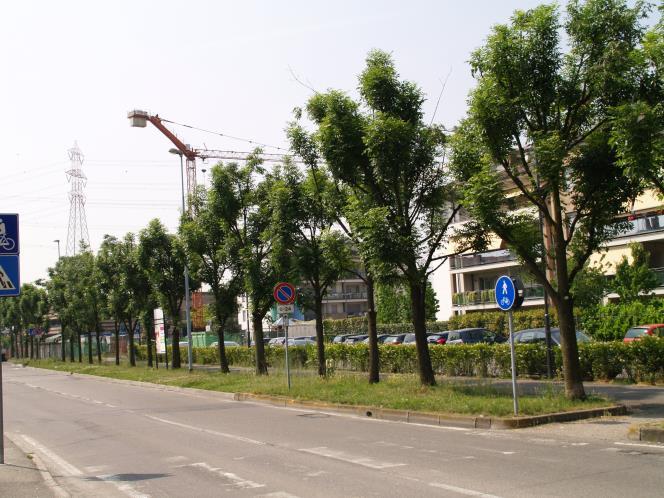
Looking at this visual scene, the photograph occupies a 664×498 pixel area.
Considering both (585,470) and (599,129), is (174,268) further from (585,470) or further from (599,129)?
(585,470)

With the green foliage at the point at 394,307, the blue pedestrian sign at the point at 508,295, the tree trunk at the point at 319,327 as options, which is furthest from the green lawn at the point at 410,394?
the green foliage at the point at 394,307

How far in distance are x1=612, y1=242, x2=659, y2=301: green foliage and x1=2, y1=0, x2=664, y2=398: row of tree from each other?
19.0 m

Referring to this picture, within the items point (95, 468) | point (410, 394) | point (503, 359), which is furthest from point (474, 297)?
point (95, 468)

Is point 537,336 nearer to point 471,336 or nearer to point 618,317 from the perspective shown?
point 471,336

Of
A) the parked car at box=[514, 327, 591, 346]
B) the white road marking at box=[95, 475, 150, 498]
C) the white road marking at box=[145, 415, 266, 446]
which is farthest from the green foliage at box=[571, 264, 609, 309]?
the white road marking at box=[95, 475, 150, 498]

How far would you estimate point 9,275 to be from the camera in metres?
10.2

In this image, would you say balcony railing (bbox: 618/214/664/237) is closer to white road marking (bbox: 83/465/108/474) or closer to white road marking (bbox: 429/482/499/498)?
white road marking (bbox: 429/482/499/498)

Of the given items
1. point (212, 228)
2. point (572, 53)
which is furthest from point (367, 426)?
point (212, 228)

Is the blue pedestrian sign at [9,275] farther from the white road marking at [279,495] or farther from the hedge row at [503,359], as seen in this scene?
the hedge row at [503,359]

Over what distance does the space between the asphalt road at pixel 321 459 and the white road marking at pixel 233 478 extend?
0.05 feet

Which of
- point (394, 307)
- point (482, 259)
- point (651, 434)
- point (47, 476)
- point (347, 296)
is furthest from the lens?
point (347, 296)

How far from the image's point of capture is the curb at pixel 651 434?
1020 cm

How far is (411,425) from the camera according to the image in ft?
45.1

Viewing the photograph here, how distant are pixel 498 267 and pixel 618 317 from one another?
50.9ft
